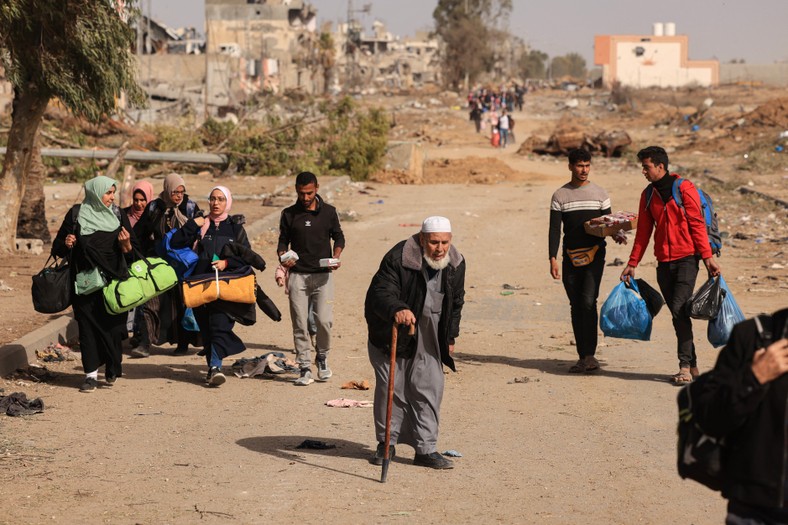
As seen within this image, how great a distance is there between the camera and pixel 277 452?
23.6 ft

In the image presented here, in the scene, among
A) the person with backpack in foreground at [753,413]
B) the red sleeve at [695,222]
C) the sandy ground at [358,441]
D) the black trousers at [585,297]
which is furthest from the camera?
the black trousers at [585,297]

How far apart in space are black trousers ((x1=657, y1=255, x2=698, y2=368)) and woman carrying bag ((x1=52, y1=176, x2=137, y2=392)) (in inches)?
166

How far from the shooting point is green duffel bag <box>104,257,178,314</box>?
29.1ft

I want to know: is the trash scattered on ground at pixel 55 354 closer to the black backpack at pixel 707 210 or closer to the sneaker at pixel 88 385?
the sneaker at pixel 88 385

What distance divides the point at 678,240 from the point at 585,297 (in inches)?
39.1

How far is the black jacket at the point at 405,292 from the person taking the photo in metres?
6.44

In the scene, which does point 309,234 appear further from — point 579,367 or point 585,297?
point 579,367

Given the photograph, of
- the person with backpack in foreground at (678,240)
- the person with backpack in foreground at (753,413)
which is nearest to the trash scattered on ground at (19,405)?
the person with backpack in foreground at (678,240)

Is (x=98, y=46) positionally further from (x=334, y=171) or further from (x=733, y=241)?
(x=334, y=171)

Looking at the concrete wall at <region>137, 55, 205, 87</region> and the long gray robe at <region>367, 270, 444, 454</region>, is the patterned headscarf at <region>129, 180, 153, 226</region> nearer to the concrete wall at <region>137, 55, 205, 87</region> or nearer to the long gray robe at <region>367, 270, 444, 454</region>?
the long gray robe at <region>367, 270, 444, 454</region>

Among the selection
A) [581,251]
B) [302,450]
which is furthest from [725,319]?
[302,450]

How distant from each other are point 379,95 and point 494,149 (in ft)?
162

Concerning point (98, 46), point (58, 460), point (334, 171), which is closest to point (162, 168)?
point (334, 171)

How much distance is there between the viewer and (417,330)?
6.62m
